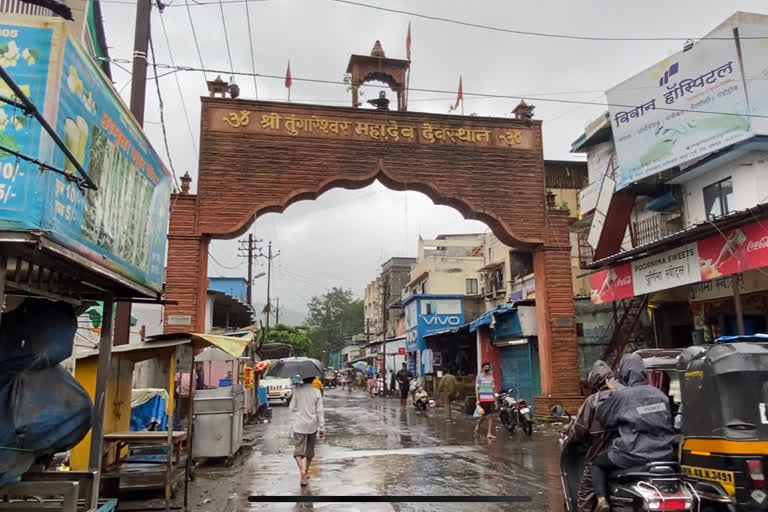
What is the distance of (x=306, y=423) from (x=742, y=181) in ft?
43.3

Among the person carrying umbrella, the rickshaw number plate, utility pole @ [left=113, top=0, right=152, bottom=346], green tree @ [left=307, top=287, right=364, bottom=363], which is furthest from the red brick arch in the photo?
green tree @ [left=307, top=287, right=364, bottom=363]

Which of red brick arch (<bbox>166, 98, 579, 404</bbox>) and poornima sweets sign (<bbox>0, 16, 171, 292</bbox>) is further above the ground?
red brick arch (<bbox>166, 98, 579, 404</bbox>)

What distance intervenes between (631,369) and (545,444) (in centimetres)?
859

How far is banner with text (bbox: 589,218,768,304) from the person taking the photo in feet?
36.6

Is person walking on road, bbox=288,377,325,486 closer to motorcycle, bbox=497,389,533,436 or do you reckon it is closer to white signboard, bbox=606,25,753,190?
motorcycle, bbox=497,389,533,436

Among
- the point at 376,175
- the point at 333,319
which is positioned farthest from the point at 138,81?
the point at 333,319

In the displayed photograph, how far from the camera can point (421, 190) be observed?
17.6 meters

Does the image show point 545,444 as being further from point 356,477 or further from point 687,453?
point 687,453

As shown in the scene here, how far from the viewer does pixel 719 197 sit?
1616cm

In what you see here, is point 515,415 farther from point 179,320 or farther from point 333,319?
point 333,319

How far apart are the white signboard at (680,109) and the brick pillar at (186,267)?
12.6 metres

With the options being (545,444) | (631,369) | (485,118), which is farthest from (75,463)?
(485,118)

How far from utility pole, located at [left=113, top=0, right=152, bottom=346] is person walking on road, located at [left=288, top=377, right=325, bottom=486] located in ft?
9.93

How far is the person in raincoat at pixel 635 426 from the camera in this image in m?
4.77
